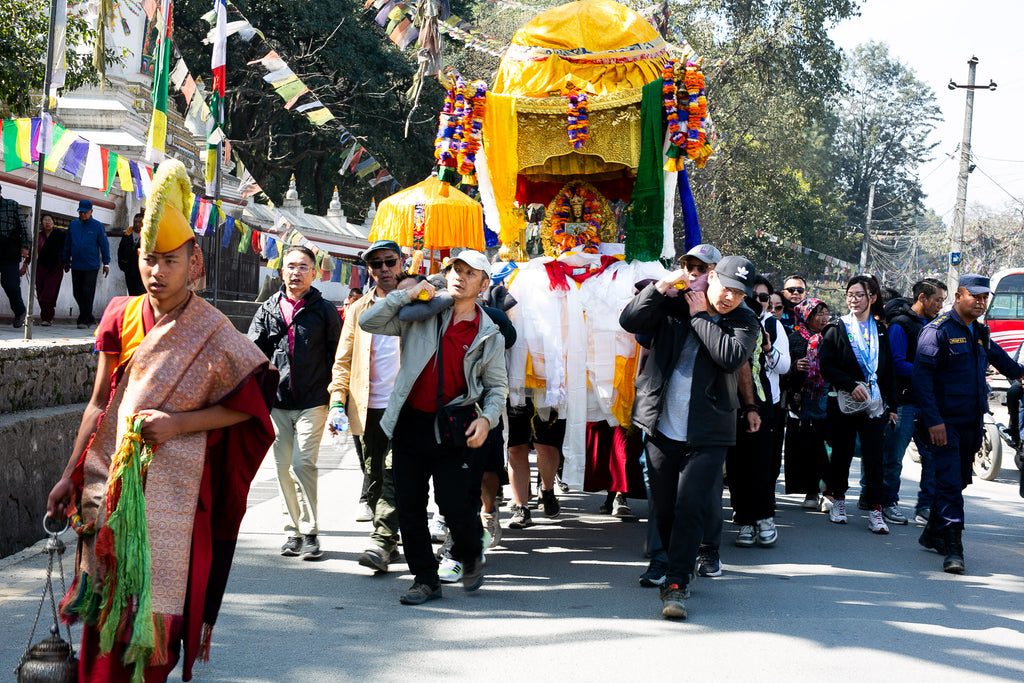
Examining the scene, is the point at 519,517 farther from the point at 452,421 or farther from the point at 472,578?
the point at 452,421

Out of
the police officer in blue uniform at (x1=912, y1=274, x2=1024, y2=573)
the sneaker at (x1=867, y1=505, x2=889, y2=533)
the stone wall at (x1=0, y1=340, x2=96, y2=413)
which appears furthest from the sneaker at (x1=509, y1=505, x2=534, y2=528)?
the stone wall at (x1=0, y1=340, x2=96, y2=413)

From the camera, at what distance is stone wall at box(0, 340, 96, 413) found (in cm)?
647

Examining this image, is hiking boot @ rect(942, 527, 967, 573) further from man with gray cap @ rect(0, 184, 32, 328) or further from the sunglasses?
man with gray cap @ rect(0, 184, 32, 328)

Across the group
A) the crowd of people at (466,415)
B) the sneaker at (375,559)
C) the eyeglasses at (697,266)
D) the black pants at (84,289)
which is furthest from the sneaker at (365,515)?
the black pants at (84,289)

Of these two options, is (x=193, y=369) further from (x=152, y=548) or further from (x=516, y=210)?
(x=516, y=210)

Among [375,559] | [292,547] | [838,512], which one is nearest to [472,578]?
[375,559]

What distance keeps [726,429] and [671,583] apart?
0.88m

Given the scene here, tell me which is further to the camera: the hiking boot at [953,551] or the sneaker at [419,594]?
the hiking boot at [953,551]

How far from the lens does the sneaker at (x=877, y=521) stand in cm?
804

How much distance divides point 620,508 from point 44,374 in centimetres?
442

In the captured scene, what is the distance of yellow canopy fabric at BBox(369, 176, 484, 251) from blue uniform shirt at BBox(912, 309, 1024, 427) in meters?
6.27

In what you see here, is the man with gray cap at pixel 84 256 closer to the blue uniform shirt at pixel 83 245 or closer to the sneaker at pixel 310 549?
the blue uniform shirt at pixel 83 245

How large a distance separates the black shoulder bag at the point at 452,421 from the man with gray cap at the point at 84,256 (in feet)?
32.5

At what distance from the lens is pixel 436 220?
1244 centimetres
